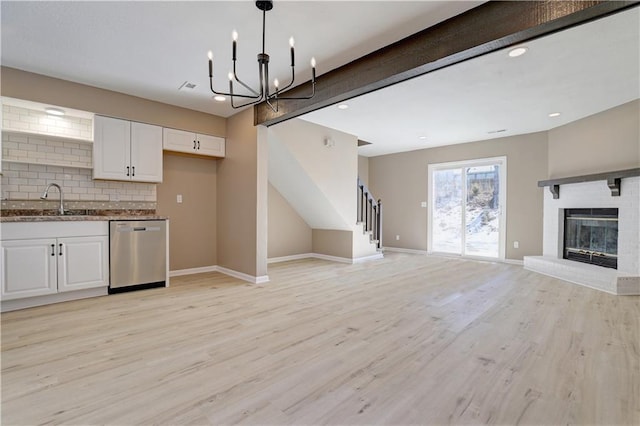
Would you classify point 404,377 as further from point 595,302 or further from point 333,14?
point 595,302

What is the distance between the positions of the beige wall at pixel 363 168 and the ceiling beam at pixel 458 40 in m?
4.91

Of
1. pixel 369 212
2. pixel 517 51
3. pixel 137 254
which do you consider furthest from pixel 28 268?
pixel 369 212

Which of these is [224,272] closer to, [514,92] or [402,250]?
[402,250]

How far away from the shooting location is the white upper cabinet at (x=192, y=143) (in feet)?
14.4

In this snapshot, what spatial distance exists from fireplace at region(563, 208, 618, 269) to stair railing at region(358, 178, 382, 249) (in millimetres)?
3377

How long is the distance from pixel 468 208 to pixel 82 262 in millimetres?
6856

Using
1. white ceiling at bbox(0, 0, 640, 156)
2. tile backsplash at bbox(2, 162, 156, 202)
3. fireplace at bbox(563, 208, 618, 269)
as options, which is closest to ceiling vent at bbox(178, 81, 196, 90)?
white ceiling at bbox(0, 0, 640, 156)

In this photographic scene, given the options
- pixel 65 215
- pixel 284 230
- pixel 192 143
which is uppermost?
pixel 192 143

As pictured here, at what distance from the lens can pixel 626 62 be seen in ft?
10.2

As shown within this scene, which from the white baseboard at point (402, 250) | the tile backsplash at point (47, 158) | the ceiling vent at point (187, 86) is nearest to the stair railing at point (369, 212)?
the white baseboard at point (402, 250)

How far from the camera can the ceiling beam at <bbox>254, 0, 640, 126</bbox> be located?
192 centimetres

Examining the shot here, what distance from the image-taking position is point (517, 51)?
2.91m

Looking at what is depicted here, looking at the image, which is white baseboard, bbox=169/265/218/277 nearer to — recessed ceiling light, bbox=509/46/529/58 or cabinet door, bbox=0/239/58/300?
cabinet door, bbox=0/239/58/300

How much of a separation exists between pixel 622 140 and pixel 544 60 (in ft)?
8.06
